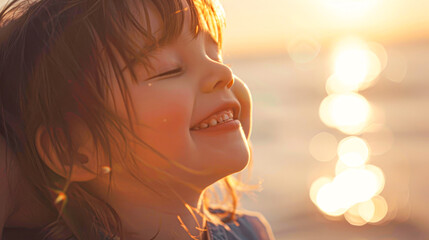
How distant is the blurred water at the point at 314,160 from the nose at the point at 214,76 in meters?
0.52

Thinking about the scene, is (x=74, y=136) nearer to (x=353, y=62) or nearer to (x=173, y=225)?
(x=173, y=225)

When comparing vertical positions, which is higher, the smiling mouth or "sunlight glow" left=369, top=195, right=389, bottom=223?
the smiling mouth

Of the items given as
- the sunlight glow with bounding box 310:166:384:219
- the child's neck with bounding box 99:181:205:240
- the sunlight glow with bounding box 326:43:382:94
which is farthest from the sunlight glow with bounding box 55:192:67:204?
the sunlight glow with bounding box 326:43:382:94

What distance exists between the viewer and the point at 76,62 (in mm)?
1246

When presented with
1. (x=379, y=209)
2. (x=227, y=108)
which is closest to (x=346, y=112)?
(x=379, y=209)

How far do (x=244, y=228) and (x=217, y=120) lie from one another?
589 millimetres

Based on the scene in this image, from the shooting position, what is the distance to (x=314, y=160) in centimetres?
485

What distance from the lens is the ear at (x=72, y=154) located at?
1.28m

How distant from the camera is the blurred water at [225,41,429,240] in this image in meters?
3.40

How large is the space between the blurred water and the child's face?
1.80 ft

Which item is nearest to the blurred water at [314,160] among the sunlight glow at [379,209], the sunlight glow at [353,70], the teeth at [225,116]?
the sunlight glow at [379,209]

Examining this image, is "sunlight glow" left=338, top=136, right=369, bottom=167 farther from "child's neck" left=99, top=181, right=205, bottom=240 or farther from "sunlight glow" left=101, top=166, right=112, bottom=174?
"sunlight glow" left=101, top=166, right=112, bottom=174

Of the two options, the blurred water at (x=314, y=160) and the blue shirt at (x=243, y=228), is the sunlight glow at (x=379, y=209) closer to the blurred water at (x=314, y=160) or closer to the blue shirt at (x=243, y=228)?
the blurred water at (x=314, y=160)

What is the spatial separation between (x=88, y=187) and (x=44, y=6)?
1.62ft
